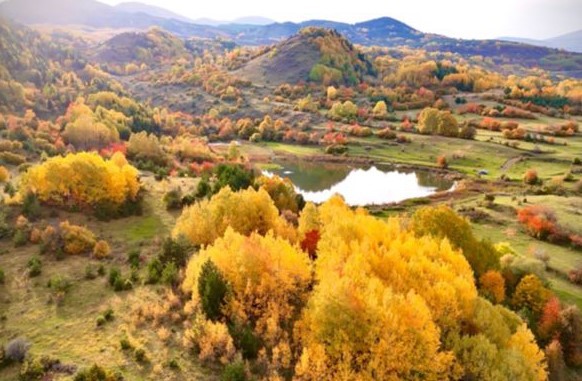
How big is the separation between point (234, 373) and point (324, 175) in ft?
392

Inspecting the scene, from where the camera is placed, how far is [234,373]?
129 ft

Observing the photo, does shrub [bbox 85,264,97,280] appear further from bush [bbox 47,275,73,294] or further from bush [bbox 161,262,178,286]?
bush [bbox 161,262,178,286]

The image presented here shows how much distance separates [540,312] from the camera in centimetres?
5956

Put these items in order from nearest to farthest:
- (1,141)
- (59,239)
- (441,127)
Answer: (59,239) < (1,141) < (441,127)

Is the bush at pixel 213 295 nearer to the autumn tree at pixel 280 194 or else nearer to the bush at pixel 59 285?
the bush at pixel 59 285

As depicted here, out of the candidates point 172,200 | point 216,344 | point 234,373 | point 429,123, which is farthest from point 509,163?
point 234,373

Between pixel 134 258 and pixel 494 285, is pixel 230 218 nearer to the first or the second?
pixel 134 258

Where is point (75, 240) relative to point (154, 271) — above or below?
below

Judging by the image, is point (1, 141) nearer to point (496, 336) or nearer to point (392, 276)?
point (392, 276)

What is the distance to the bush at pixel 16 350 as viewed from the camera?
42.3 meters

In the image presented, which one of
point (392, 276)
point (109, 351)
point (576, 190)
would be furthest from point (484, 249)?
point (576, 190)

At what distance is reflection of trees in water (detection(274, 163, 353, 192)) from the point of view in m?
145

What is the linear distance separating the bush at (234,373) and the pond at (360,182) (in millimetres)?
81968

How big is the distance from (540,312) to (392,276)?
22516 mm
